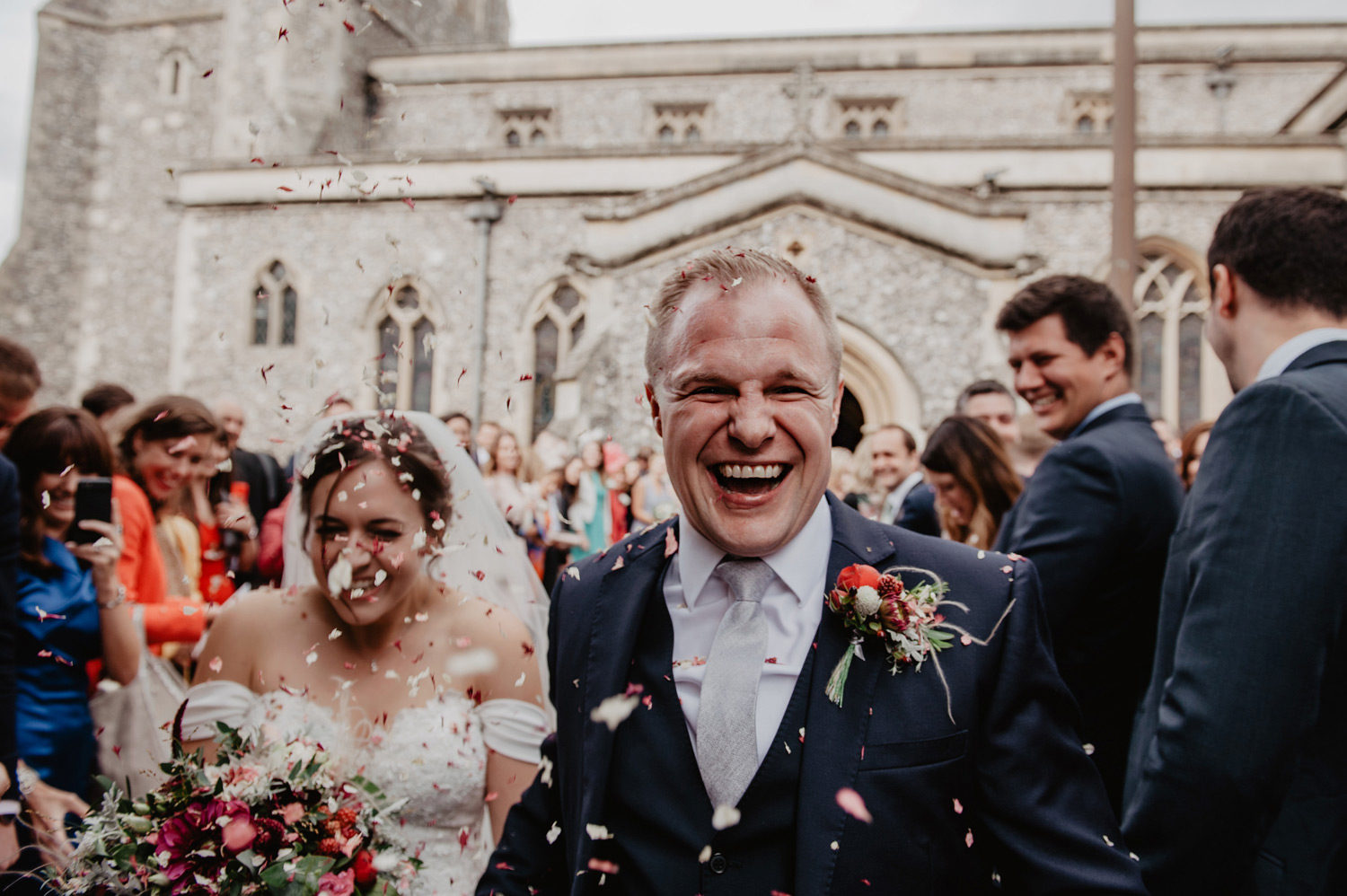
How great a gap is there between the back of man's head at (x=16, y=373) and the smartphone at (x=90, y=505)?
47.4 inches

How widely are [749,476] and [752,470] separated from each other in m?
0.01

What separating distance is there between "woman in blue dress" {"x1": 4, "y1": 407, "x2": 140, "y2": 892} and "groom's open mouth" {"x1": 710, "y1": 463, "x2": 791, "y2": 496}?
2.38 metres

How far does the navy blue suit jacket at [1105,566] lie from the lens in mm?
2480

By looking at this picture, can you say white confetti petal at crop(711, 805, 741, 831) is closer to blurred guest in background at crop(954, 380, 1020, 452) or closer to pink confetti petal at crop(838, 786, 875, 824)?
pink confetti petal at crop(838, 786, 875, 824)

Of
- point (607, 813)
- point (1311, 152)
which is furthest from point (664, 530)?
point (1311, 152)

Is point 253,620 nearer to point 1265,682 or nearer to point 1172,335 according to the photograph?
point 1265,682

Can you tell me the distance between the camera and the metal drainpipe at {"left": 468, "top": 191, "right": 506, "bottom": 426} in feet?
53.0

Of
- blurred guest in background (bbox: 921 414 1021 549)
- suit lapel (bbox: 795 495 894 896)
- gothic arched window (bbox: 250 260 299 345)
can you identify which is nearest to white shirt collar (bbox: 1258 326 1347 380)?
suit lapel (bbox: 795 495 894 896)

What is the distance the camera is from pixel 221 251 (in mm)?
17328

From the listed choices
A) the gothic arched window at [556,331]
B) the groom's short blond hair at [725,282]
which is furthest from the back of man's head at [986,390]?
the gothic arched window at [556,331]

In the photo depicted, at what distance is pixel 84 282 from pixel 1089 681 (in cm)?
2525

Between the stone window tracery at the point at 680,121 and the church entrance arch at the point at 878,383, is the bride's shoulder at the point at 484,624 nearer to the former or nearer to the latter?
the church entrance arch at the point at 878,383

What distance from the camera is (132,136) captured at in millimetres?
21609

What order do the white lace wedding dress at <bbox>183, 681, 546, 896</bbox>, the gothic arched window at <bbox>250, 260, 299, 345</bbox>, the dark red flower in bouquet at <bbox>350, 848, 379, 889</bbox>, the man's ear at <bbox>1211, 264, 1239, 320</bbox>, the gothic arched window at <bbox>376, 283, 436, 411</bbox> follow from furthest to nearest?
the gothic arched window at <bbox>250, 260, 299, 345</bbox> → the gothic arched window at <bbox>376, 283, 436, 411</bbox> → the white lace wedding dress at <bbox>183, 681, 546, 896</bbox> → the man's ear at <bbox>1211, 264, 1239, 320</bbox> → the dark red flower in bouquet at <bbox>350, 848, 379, 889</bbox>
